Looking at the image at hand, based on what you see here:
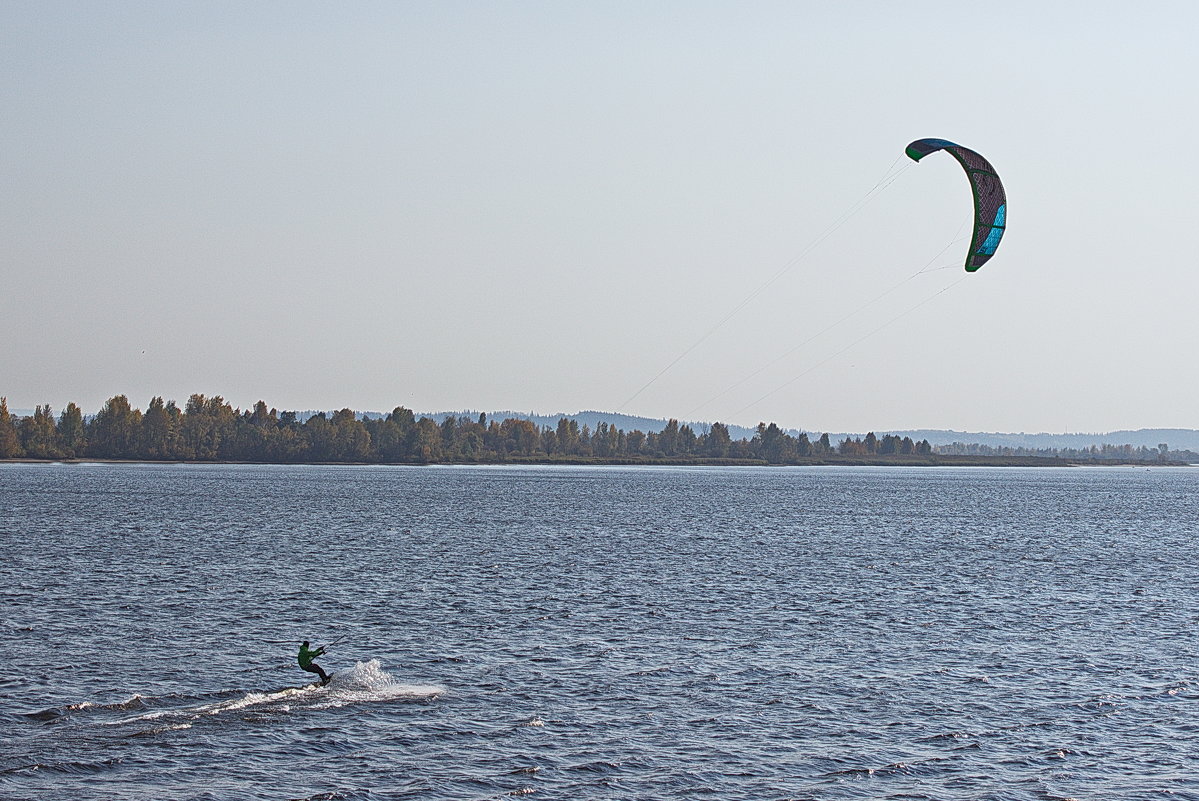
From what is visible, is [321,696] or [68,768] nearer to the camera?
[68,768]

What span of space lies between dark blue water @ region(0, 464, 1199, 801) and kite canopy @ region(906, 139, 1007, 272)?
1187 centimetres

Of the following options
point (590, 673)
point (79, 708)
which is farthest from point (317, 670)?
point (590, 673)

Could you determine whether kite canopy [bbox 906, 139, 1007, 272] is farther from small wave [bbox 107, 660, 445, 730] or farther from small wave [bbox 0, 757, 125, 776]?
small wave [bbox 0, 757, 125, 776]

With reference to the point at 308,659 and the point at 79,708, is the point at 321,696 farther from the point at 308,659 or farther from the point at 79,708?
the point at 79,708

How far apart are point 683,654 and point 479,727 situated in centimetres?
957

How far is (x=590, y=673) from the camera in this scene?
31406mm

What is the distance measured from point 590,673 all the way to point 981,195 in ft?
64.4

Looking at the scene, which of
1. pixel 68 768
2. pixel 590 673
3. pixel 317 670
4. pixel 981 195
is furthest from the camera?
pixel 981 195

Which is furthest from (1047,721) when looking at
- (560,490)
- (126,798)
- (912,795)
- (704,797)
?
(560,490)

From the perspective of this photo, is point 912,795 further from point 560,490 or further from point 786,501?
point 560,490

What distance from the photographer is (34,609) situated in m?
40.5

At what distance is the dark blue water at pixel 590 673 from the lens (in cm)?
2294

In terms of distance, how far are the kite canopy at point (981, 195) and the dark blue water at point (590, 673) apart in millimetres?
11873

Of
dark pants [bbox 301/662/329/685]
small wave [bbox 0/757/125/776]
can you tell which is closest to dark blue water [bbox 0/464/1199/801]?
small wave [bbox 0/757/125/776]
